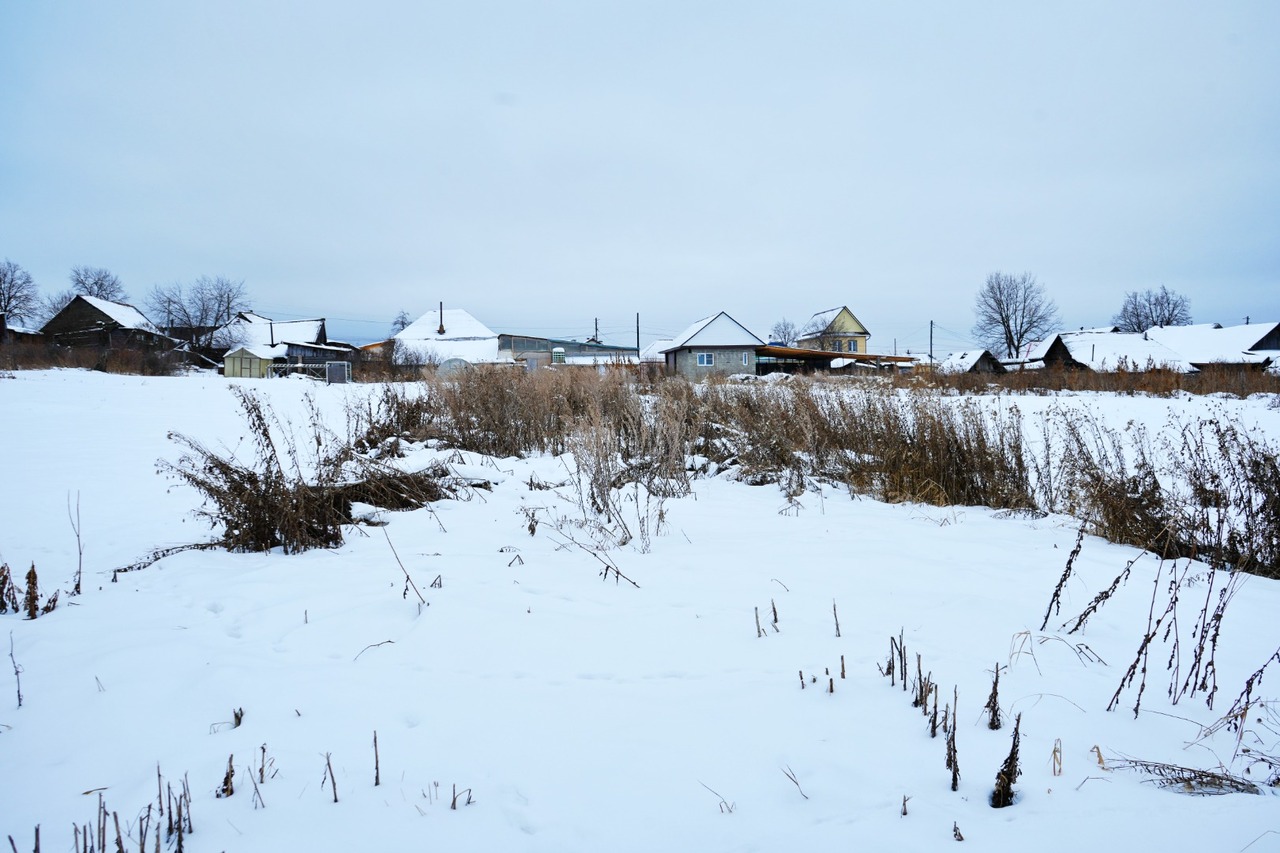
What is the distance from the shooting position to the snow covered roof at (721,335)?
45.0 metres

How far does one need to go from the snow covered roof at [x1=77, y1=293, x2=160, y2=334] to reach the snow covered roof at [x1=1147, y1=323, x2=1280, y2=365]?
238 ft

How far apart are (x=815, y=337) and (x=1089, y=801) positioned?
214 feet

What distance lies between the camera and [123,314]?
150 feet

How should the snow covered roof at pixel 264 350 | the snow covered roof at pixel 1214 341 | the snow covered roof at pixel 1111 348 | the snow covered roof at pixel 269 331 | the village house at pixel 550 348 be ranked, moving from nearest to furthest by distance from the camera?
the snow covered roof at pixel 1111 348, the snow covered roof at pixel 1214 341, the snow covered roof at pixel 264 350, the snow covered roof at pixel 269 331, the village house at pixel 550 348

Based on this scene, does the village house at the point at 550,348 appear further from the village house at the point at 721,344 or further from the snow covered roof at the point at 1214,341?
the snow covered roof at the point at 1214,341

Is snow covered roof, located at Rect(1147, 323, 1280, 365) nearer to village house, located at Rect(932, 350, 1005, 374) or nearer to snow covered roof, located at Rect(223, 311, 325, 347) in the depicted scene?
village house, located at Rect(932, 350, 1005, 374)

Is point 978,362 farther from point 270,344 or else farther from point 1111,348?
point 270,344

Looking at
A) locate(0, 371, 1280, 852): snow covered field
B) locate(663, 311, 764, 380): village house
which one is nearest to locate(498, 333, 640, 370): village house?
locate(663, 311, 764, 380): village house

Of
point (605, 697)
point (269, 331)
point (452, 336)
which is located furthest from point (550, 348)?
point (605, 697)

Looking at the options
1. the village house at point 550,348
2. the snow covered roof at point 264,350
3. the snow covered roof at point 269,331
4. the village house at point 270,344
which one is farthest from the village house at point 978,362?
the snow covered roof at point 269,331

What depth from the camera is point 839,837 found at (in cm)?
178

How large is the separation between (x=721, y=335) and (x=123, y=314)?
148 feet

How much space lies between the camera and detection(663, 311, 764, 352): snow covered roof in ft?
148

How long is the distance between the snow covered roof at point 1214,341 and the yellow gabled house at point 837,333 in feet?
83.6
